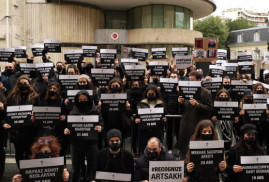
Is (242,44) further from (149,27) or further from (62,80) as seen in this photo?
(62,80)

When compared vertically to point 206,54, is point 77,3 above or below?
above

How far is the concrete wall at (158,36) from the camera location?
2791 centimetres

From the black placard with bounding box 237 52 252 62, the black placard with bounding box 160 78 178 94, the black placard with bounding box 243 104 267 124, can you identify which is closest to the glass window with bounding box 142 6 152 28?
the black placard with bounding box 237 52 252 62

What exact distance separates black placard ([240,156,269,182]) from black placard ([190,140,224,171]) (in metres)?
0.36

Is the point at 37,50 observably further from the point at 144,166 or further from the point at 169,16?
the point at 169,16

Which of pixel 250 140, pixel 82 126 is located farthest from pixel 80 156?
pixel 250 140

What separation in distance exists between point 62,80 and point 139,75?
75.2 inches

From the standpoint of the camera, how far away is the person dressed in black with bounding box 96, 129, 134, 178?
17.7 ft

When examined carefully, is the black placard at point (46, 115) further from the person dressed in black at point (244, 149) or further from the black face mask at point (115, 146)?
the person dressed in black at point (244, 149)

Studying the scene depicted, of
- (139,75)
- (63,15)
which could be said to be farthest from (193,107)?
(63,15)

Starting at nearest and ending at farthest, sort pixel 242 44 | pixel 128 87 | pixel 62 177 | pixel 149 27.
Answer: pixel 62 177 < pixel 128 87 < pixel 149 27 < pixel 242 44

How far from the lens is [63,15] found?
86.3ft

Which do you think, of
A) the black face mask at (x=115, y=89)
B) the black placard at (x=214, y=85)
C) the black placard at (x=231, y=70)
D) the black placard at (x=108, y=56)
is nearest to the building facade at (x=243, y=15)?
the black placard at (x=231, y=70)

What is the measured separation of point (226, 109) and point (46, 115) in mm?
3627
